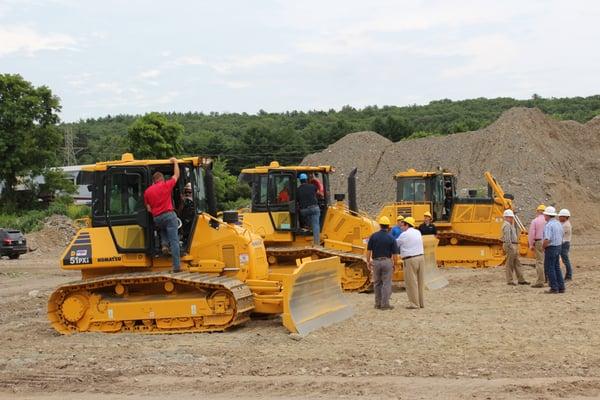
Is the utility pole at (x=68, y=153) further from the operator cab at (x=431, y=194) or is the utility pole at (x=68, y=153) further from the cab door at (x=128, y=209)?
the cab door at (x=128, y=209)

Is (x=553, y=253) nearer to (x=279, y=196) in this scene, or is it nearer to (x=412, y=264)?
(x=412, y=264)

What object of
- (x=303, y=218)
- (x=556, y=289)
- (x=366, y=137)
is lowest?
(x=556, y=289)

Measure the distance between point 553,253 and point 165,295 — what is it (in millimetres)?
8563

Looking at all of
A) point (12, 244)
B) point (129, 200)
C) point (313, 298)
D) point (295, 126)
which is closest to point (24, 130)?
point (12, 244)

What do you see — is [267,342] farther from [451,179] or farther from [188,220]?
[451,179]

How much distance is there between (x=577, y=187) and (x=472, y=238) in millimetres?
24081

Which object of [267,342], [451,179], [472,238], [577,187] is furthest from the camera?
[577,187]

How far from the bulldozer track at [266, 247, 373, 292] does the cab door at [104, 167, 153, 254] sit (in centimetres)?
572

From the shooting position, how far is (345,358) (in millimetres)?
10828

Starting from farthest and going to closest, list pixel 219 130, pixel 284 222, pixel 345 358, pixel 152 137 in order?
pixel 219 130, pixel 152 137, pixel 284 222, pixel 345 358

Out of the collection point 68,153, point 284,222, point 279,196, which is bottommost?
point 284,222

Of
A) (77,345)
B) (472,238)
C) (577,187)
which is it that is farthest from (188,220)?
(577,187)

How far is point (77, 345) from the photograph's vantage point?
12.6 m

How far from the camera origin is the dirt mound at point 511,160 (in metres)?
46.7
